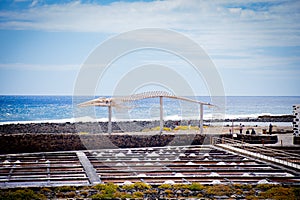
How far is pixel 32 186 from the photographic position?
12445 mm

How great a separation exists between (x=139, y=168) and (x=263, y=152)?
18.2 feet

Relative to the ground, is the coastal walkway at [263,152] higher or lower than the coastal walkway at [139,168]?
higher

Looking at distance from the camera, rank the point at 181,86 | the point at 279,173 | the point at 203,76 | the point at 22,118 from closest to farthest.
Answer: the point at 279,173 → the point at 203,76 → the point at 181,86 → the point at 22,118

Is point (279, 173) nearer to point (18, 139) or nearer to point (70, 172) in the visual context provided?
point (70, 172)

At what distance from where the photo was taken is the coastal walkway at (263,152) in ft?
52.9

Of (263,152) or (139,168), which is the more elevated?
(263,152)

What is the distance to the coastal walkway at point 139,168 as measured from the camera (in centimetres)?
1365

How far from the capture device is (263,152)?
1938 cm

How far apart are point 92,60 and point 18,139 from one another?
5.37 metres

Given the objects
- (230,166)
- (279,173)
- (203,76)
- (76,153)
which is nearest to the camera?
(279,173)

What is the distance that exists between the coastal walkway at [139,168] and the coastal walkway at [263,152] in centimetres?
23

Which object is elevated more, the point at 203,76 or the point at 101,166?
the point at 203,76

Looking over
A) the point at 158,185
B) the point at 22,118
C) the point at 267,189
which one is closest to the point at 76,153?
the point at 158,185

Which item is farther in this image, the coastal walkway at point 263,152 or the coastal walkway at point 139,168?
the coastal walkway at point 263,152
